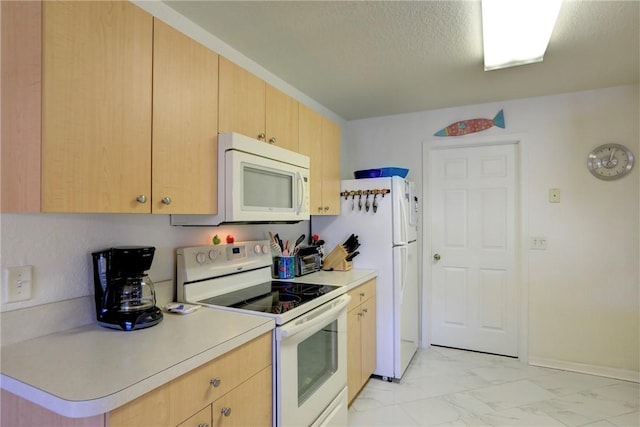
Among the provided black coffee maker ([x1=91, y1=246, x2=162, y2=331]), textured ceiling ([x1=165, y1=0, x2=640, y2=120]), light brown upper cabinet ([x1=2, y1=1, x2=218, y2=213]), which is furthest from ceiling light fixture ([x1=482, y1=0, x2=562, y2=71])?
black coffee maker ([x1=91, y1=246, x2=162, y2=331])

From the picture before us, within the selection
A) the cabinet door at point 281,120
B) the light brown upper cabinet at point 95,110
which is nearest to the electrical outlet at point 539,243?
the cabinet door at point 281,120

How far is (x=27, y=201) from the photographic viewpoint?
100 cm

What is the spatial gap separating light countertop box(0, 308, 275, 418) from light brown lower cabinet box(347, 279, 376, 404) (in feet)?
3.16

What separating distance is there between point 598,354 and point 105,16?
3.81m

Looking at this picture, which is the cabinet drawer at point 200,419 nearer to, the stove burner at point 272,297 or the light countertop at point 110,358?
the light countertop at point 110,358

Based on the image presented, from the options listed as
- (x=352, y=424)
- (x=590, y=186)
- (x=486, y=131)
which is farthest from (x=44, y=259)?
(x=590, y=186)

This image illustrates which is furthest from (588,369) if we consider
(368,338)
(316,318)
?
(316,318)

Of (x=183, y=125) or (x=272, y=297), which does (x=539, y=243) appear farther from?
(x=183, y=125)

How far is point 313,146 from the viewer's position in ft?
7.86

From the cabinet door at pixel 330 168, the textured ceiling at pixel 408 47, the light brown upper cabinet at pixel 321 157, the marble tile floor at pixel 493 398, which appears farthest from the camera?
the cabinet door at pixel 330 168

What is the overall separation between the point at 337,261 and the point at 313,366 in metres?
0.99

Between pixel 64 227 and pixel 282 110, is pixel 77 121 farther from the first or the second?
pixel 282 110

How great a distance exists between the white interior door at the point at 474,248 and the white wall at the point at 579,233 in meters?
0.15

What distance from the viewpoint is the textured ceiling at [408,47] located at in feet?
5.68
